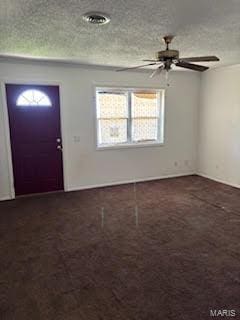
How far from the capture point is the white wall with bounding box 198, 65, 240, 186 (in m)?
5.25

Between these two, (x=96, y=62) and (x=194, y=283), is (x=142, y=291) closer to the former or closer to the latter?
(x=194, y=283)

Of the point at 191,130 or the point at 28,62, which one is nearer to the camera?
the point at 28,62

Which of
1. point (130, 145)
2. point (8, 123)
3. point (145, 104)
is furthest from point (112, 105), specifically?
point (8, 123)

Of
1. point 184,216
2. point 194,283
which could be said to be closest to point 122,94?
point 184,216

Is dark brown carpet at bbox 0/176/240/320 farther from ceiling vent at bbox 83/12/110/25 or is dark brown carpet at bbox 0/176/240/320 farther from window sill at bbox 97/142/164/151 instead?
ceiling vent at bbox 83/12/110/25

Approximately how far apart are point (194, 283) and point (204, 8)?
255cm

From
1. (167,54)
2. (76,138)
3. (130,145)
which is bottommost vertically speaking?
(130,145)

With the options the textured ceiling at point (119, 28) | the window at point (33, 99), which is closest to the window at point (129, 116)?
the window at point (33, 99)

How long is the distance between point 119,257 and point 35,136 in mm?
3003

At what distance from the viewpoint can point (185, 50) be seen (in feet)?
12.3

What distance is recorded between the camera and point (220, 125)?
18.5 feet

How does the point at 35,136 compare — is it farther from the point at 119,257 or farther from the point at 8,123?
the point at 119,257

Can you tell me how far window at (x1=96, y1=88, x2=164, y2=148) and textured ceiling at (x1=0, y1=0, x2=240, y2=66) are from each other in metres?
1.31

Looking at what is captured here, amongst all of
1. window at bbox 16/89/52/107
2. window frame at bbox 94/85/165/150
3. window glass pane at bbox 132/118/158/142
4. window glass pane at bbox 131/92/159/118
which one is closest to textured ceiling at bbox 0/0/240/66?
window at bbox 16/89/52/107
